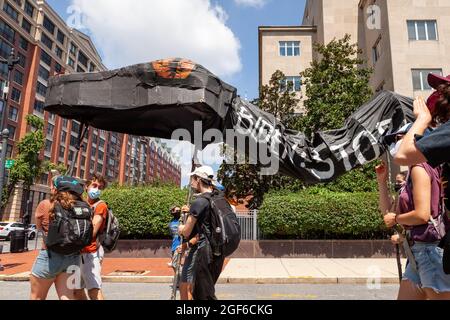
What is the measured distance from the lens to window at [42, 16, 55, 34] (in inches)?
2195

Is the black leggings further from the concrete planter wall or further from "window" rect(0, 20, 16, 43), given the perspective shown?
"window" rect(0, 20, 16, 43)

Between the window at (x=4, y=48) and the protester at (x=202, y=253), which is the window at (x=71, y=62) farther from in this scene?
the protester at (x=202, y=253)

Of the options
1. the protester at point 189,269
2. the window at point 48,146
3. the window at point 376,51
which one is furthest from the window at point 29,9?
the protester at point 189,269

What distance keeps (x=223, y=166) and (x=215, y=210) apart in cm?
1858

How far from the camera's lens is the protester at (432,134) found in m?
1.79

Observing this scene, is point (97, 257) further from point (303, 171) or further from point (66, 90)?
point (303, 171)

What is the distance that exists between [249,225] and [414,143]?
13877 mm

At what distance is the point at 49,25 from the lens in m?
56.9

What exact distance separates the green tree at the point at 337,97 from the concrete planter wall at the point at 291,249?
15.4 ft

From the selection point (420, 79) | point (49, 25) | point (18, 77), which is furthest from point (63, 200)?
point (49, 25)

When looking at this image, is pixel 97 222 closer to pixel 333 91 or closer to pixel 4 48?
pixel 333 91

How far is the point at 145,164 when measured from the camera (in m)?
114

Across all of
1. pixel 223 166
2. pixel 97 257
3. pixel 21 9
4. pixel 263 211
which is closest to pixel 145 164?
pixel 21 9
